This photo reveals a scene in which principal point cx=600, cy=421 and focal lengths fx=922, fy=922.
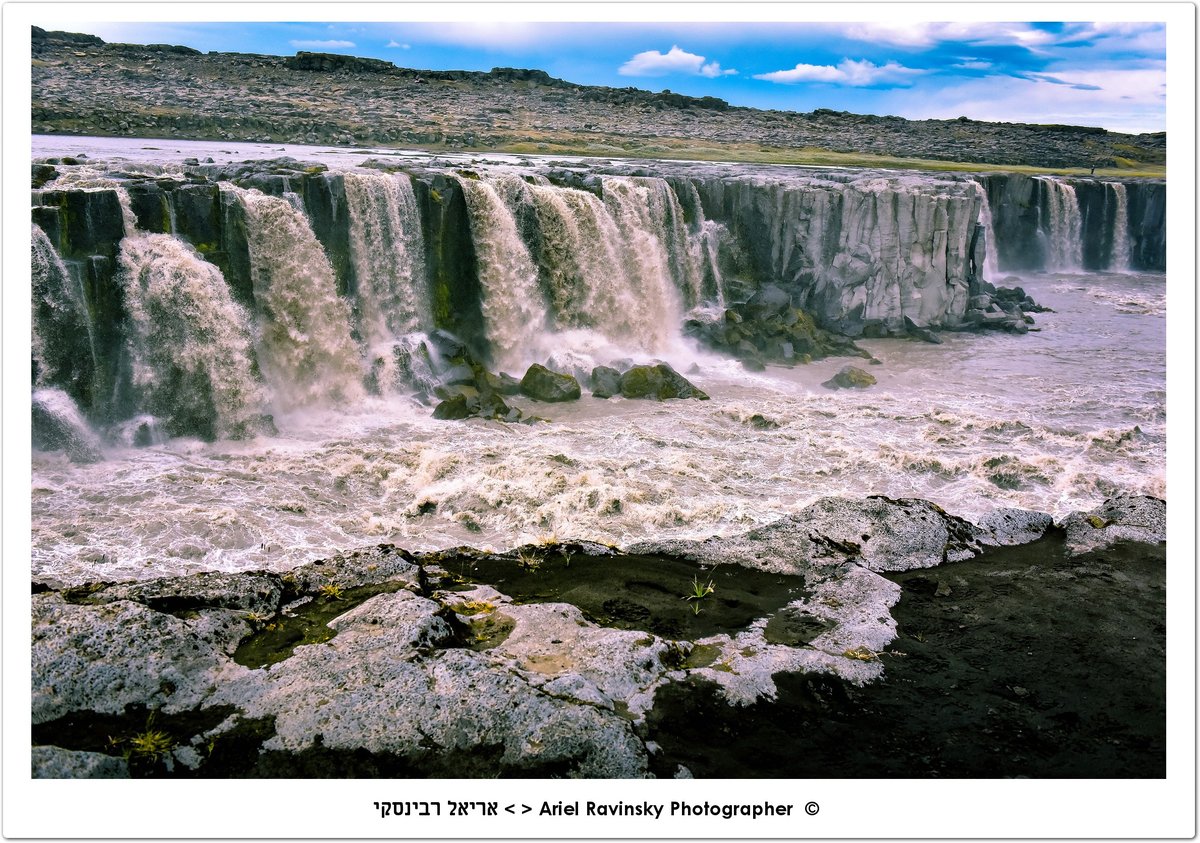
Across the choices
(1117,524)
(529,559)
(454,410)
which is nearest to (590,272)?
(454,410)

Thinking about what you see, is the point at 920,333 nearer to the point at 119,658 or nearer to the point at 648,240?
the point at 648,240

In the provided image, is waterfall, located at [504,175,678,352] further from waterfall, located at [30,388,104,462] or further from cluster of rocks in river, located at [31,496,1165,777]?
cluster of rocks in river, located at [31,496,1165,777]

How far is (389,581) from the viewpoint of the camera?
37.4 feet

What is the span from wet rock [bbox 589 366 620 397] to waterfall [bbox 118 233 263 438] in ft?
26.3

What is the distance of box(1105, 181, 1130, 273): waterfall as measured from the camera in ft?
139

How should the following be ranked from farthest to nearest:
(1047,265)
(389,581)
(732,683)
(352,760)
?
Result: (1047,265), (389,581), (732,683), (352,760)

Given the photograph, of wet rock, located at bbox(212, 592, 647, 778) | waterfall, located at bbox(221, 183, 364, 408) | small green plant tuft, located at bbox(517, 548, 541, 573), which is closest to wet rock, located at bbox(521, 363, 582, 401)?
waterfall, located at bbox(221, 183, 364, 408)

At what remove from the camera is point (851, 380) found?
24516 mm

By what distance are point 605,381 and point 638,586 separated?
11936mm


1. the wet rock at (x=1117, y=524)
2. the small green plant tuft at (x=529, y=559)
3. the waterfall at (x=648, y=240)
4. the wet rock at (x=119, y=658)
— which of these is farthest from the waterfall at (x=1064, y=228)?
the wet rock at (x=119, y=658)

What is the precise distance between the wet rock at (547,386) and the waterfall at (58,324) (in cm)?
930

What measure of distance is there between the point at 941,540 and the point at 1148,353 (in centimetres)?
1953
